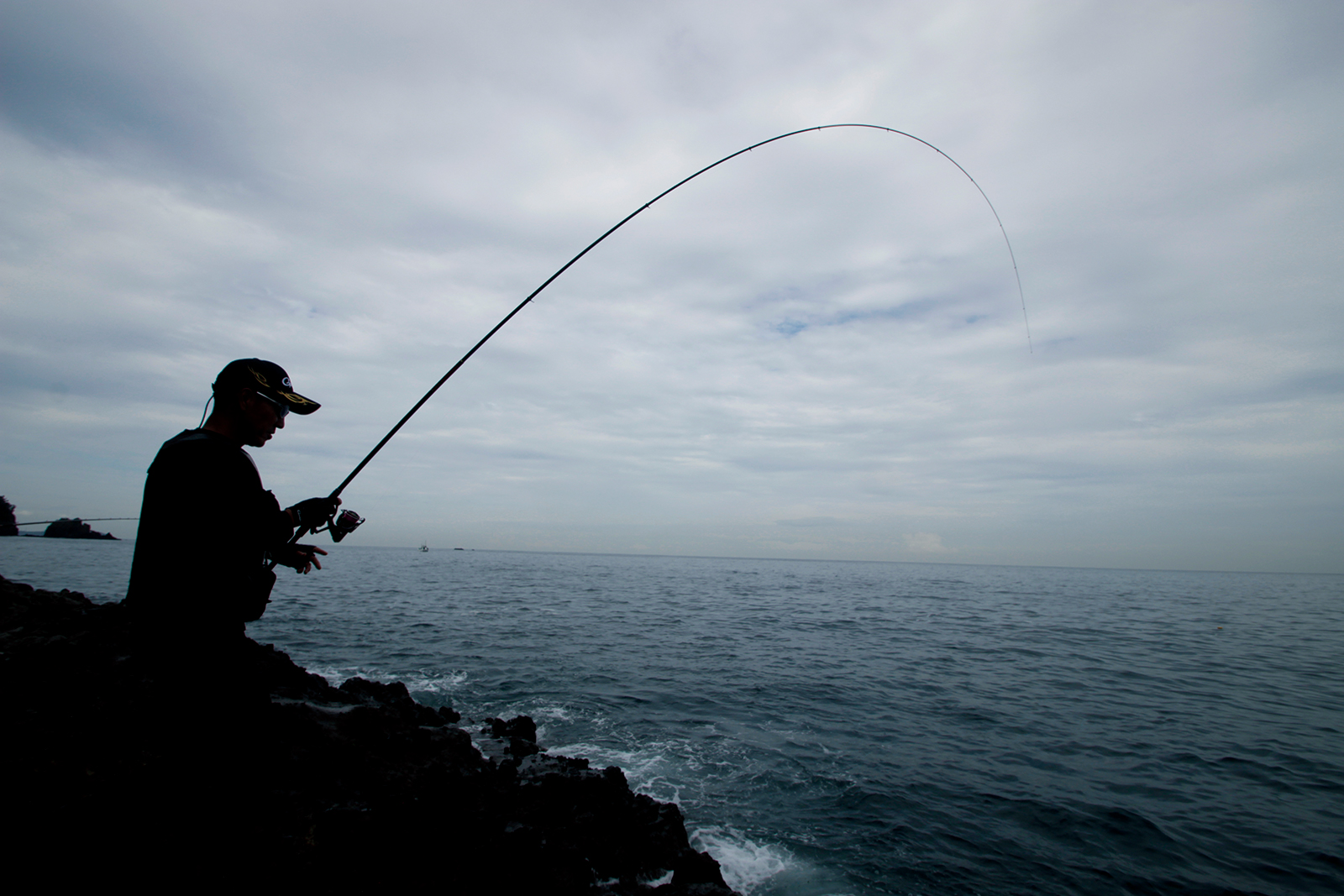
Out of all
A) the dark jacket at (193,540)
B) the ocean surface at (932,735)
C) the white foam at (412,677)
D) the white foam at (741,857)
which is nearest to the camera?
the dark jacket at (193,540)

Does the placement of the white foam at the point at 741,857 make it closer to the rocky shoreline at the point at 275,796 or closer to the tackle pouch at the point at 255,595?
the rocky shoreline at the point at 275,796

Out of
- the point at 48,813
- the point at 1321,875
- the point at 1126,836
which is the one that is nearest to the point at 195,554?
the point at 48,813

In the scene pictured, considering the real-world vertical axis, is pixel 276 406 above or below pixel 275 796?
above

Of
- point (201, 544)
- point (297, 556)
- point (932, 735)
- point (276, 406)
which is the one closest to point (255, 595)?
point (201, 544)

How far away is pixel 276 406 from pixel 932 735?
11379mm

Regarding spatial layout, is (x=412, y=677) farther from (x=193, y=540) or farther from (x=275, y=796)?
(x=193, y=540)

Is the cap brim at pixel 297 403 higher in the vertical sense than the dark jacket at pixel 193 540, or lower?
higher

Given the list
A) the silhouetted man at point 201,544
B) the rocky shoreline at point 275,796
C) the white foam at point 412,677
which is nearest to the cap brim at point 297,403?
the silhouetted man at point 201,544

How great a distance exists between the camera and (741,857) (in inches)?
250

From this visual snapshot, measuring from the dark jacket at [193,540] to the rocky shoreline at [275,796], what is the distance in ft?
0.67

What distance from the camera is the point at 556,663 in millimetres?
15336

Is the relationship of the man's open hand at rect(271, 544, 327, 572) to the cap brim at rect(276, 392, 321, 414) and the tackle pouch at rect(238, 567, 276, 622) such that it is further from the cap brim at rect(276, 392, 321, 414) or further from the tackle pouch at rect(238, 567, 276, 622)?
the cap brim at rect(276, 392, 321, 414)

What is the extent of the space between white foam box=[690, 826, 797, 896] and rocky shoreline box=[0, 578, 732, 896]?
67 cm

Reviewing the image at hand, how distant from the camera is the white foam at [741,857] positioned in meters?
5.91
